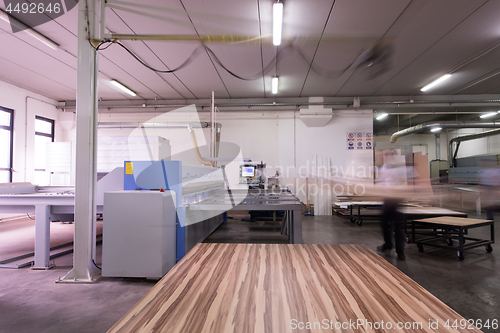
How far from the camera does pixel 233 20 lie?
3.57 metres

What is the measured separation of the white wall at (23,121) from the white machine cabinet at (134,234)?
5.34 m

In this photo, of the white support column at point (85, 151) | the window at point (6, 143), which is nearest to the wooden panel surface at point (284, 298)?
the white support column at point (85, 151)

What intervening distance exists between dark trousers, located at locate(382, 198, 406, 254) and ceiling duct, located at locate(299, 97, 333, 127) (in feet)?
11.6

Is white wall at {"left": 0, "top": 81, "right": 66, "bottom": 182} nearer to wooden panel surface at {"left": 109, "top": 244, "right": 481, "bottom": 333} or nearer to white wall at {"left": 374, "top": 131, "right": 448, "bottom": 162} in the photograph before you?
wooden panel surface at {"left": 109, "top": 244, "right": 481, "bottom": 333}

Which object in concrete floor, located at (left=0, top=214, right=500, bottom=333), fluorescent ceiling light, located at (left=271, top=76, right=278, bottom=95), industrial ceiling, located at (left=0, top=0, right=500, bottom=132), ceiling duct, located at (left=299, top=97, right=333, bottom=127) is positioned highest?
industrial ceiling, located at (left=0, top=0, right=500, bottom=132)

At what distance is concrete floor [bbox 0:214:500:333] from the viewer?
6.45ft

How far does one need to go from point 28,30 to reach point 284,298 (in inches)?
204

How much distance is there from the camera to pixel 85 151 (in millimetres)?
2643

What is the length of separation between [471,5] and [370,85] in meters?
2.68

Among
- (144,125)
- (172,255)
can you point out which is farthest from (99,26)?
(144,125)

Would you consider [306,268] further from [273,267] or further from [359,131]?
[359,131]

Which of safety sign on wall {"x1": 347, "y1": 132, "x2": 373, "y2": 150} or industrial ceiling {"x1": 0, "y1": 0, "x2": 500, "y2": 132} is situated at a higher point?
industrial ceiling {"x1": 0, "y1": 0, "x2": 500, "y2": 132}

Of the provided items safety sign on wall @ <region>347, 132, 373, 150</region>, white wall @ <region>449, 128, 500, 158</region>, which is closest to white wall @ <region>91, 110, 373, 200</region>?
safety sign on wall @ <region>347, 132, 373, 150</region>

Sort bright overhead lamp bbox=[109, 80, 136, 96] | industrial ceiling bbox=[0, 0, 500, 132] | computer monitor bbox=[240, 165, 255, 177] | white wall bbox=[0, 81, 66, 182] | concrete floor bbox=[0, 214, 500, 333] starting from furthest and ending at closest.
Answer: white wall bbox=[0, 81, 66, 182]
bright overhead lamp bbox=[109, 80, 136, 96]
computer monitor bbox=[240, 165, 255, 177]
industrial ceiling bbox=[0, 0, 500, 132]
concrete floor bbox=[0, 214, 500, 333]
